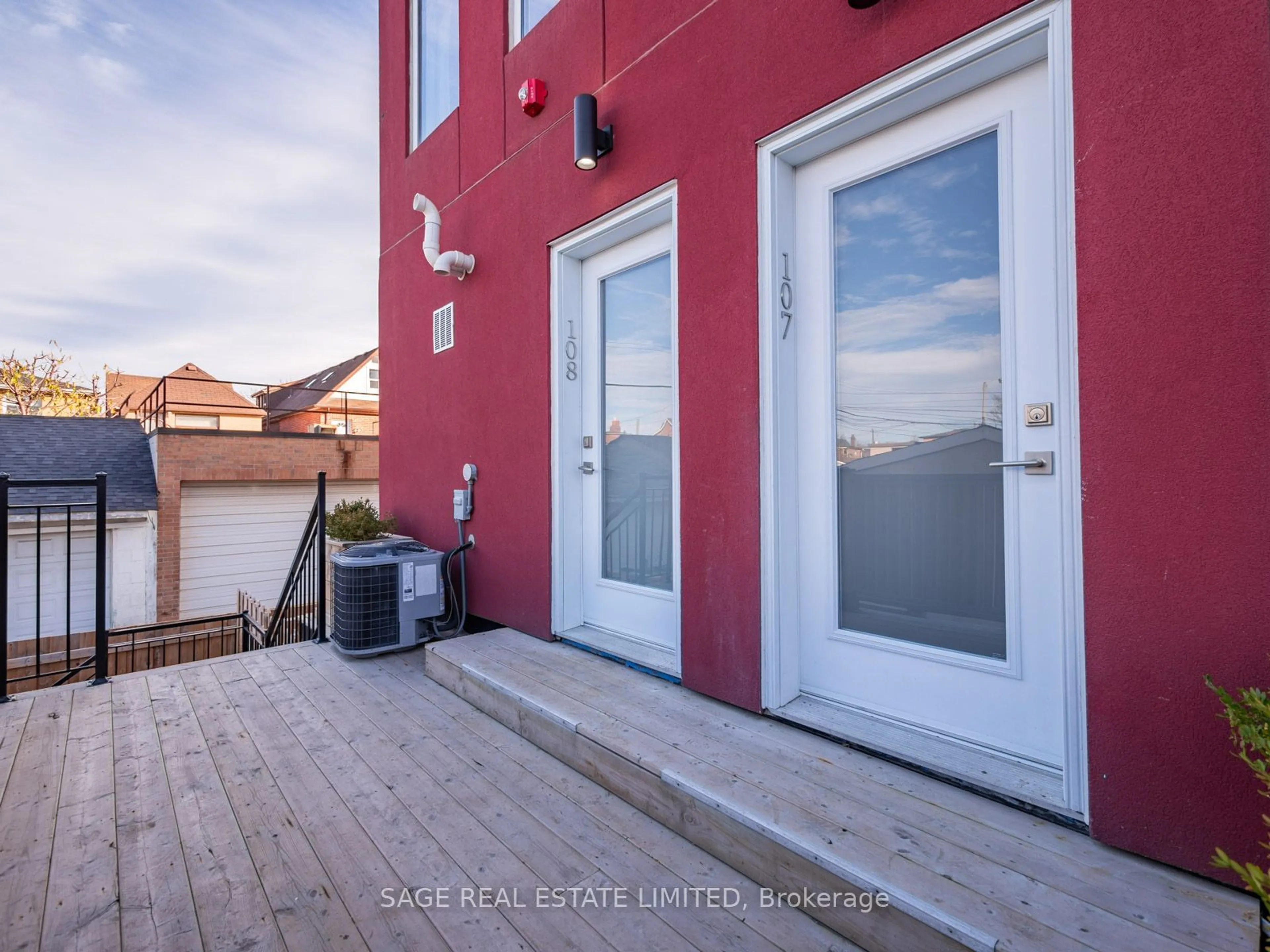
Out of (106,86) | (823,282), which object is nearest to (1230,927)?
(823,282)

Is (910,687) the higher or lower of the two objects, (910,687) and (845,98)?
the lower

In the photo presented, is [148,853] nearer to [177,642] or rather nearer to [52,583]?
[177,642]

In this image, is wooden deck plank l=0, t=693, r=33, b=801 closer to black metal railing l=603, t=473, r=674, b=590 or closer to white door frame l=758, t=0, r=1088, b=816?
black metal railing l=603, t=473, r=674, b=590

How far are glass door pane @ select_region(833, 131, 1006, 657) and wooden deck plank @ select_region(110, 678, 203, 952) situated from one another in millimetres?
2001

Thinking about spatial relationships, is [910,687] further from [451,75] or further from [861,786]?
[451,75]

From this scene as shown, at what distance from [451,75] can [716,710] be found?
4515mm

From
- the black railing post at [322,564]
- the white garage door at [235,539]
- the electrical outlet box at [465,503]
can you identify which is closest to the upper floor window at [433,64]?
the electrical outlet box at [465,503]

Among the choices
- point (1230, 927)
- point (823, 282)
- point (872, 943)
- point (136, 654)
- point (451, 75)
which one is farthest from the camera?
point (136, 654)

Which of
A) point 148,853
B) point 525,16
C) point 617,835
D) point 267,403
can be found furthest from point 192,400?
point 617,835

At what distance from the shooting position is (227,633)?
7086 millimetres

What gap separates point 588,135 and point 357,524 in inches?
121

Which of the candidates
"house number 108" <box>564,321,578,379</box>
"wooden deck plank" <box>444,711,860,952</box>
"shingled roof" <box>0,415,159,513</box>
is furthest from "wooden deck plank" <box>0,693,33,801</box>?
"shingled roof" <box>0,415,159,513</box>

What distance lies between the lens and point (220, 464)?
8422 mm

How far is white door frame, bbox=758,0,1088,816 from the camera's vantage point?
1.38 m
